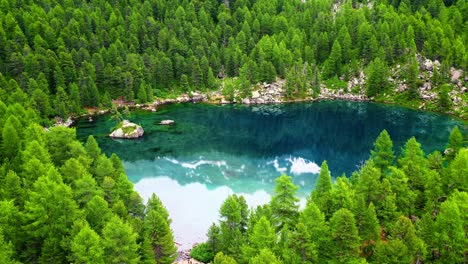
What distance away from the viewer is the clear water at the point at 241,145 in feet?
261

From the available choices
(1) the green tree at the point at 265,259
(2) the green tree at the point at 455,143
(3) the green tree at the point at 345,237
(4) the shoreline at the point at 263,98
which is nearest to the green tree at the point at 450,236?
(3) the green tree at the point at 345,237

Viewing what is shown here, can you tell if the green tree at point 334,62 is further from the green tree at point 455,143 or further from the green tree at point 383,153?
the green tree at point 383,153

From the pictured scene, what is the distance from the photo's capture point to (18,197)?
53062 millimetres

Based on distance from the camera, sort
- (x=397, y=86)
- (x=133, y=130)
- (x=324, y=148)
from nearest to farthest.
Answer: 1. (x=324, y=148)
2. (x=133, y=130)
3. (x=397, y=86)

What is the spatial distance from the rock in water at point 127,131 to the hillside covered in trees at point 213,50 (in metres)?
23.9

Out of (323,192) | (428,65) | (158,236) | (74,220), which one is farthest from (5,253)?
(428,65)

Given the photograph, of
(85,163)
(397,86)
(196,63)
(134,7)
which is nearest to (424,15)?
(397,86)

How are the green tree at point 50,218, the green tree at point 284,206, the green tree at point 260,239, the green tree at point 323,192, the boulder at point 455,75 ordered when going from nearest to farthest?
the green tree at point 260,239
the green tree at point 50,218
the green tree at point 323,192
the green tree at point 284,206
the boulder at point 455,75

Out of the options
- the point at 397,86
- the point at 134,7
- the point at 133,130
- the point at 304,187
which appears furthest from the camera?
the point at 134,7

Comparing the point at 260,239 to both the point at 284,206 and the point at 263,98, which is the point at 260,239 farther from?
the point at 263,98

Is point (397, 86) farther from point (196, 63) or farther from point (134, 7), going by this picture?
point (134, 7)

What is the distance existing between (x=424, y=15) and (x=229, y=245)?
164m

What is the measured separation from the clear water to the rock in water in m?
2.35

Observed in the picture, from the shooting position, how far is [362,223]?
47656mm
